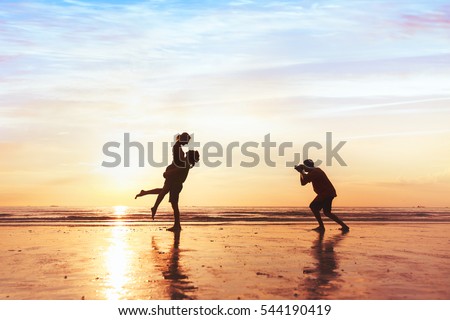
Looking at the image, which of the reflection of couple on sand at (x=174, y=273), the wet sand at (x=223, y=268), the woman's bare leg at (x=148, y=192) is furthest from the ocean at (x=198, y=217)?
the reflection of couple on sand at (x=174, y=273)

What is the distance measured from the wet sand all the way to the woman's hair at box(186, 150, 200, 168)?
2.62 m

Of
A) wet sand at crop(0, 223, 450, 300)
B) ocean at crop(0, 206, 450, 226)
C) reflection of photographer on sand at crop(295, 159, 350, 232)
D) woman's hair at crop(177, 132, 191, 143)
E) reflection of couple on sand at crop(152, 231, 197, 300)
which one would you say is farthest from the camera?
ocean at crop(0, 206, 450, 226)

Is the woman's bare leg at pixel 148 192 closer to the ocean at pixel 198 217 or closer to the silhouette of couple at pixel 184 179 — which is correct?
the silhouette of couple at pixel 184 179

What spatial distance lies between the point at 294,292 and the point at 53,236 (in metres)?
10.4

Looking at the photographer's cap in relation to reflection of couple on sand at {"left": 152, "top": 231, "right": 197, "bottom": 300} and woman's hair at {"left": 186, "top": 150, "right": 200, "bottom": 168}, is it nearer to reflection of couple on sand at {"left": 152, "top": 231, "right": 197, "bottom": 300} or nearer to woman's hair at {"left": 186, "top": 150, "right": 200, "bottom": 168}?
woman's hair at {"left": 186, "top": 150, "right": 200, "bottom": 168}

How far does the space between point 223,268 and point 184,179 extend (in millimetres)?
7769

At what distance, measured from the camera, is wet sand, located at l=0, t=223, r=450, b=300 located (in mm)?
7695

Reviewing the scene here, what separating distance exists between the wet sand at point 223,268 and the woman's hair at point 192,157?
2618 millimetres

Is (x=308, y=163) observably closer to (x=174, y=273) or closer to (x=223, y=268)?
(x=223, y=268)

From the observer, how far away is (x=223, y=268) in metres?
9.72

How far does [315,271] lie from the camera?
9.34m

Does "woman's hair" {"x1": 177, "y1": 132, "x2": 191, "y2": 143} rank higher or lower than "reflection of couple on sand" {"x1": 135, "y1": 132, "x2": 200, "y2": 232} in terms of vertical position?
higher

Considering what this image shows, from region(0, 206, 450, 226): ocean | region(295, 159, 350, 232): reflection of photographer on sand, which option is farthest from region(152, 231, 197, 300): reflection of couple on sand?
region(0, 206, 450, 226): ocean

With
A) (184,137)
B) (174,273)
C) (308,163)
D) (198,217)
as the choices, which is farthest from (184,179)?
(198,217)
